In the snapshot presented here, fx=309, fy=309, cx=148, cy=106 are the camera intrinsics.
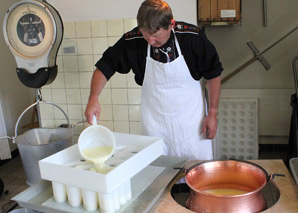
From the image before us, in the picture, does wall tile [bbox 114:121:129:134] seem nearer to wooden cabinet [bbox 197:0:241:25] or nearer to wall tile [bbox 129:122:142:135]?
wall tile [bbox 129:122:142:135]

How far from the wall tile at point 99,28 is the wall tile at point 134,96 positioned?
1.69ft

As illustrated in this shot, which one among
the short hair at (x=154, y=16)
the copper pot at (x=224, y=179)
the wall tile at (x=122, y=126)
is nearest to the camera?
the copper pot at (x=224, y=179)

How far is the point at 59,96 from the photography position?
2.78 m

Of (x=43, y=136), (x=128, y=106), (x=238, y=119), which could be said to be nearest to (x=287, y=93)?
(x=238, y=119)

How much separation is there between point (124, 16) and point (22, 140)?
1269 mm

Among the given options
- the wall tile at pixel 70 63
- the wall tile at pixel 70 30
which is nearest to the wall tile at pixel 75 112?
the wall tile at pixel 70 63

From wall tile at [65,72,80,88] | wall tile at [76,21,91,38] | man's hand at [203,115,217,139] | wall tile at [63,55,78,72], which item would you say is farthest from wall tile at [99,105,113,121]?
man's hand at [203,115,217,139]

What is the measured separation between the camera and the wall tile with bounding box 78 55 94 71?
8.59ft

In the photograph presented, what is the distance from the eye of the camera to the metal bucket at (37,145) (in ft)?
7.29

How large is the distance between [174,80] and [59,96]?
1.52 metres

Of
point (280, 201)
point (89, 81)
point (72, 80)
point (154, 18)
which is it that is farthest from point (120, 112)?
point (280, 201)

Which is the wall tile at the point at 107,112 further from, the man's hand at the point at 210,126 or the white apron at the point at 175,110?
the man's hand at the point at 210,126

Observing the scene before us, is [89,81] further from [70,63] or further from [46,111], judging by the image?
[46,111]

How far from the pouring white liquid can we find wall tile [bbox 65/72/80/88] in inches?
65.4
